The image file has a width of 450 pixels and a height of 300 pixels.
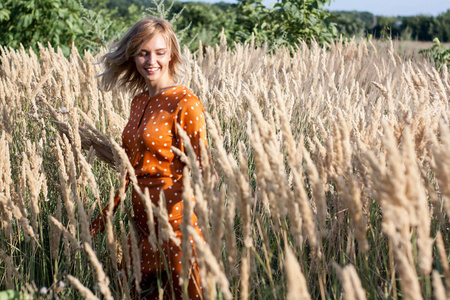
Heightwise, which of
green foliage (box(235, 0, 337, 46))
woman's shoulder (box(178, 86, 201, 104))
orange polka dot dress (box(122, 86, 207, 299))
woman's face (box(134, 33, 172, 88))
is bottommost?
orange polka dot dress (box(122, 86, 207, 299))

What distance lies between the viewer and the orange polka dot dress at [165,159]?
1.76 meters

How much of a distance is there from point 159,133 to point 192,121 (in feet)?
0.49

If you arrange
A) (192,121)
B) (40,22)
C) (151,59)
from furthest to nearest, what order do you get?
(40,22)
(151,59)
(192,121)

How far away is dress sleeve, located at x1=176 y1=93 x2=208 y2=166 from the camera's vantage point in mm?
1748

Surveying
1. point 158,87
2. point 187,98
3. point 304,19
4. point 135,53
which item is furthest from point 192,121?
point 304,19

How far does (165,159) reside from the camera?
182cm

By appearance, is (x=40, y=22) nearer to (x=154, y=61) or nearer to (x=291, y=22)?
(x=291, y=22)

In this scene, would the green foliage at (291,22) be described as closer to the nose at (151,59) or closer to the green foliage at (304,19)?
the green foliage at (304,19)

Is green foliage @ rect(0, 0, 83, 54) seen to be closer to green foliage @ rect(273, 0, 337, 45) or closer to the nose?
green foliage @ rect(273, 0, 337, 45)

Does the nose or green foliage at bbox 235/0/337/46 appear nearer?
the nose

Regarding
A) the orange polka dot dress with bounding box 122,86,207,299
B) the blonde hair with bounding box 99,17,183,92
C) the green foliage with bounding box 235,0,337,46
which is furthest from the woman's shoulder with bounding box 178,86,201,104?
the green foliage with bounding box 235,0,337,46

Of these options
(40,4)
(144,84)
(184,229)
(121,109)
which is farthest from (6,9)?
(184,229)

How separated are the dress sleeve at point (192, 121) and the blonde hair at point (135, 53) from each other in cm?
38

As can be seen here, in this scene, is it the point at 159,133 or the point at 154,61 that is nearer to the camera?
the point at 159,133
